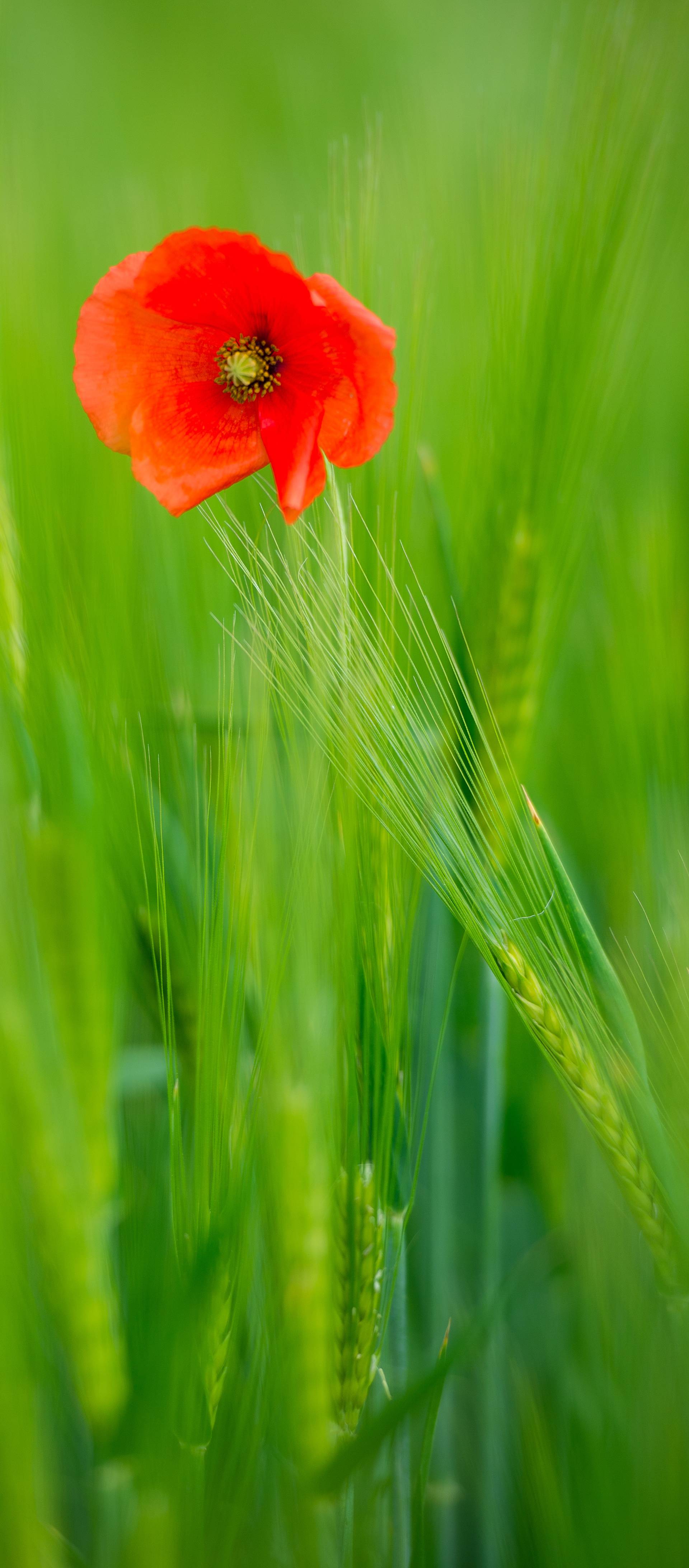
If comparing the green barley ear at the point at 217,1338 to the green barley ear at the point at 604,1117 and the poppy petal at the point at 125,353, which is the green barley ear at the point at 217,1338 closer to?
the green barley ear at the point at 604,1117

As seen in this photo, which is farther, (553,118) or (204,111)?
(204,111)

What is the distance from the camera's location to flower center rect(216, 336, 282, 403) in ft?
1.02

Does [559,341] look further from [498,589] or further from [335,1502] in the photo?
[335,1502]

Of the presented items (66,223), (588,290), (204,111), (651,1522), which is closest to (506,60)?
(204,111)

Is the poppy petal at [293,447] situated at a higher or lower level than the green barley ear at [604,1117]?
higher

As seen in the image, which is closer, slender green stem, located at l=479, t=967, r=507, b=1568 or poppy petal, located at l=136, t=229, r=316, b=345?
poppy petal, located at l=136, t=229, r=316, b=345

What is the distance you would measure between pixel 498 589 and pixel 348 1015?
193 millimetres

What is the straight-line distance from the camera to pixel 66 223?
659 millimetres

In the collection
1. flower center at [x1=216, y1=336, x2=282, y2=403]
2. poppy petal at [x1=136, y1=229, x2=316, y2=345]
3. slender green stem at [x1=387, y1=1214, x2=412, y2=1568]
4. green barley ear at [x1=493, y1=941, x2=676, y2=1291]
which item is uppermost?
poppy petal at [x1=136, y1=229, x2=316, y2=345]

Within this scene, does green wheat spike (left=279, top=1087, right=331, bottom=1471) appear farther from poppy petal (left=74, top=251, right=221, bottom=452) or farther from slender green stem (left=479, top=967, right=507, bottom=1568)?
poppy petal (left=74, top=251, right=221, bottom=452)

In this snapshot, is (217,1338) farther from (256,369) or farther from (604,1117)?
(256,369)

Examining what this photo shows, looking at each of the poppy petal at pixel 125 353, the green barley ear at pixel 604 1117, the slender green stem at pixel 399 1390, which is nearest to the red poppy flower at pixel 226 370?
the poppy petal at pixel 125 353

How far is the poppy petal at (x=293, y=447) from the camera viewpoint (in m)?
0.27

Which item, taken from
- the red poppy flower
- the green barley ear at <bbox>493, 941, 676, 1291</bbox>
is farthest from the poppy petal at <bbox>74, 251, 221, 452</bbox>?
the green barley ear at <bbox>493, 941, 676, 1291</bbox>
